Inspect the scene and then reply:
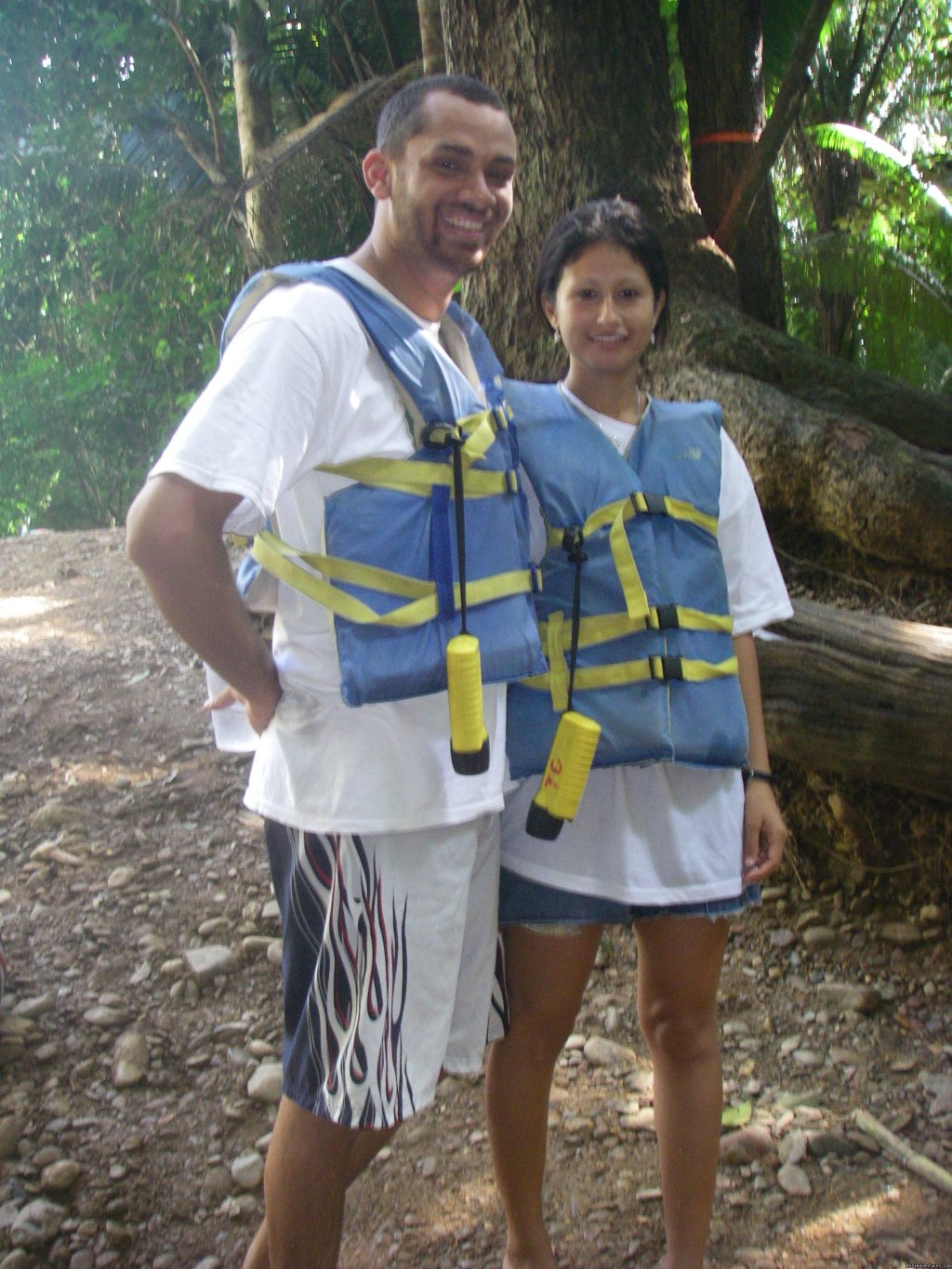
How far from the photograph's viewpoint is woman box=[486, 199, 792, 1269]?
1.90 metres

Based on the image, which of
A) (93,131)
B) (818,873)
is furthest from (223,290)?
(818,873)

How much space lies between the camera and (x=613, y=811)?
193 centimetres

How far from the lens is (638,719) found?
6.13 ft

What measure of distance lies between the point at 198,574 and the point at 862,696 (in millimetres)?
2117

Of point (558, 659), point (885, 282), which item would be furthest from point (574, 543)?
point (885, 282)

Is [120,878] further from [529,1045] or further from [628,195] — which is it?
[628,195]

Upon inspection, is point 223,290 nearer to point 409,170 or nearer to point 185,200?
point 185,200

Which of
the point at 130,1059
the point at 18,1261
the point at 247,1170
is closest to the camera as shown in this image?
the point at 18,1261

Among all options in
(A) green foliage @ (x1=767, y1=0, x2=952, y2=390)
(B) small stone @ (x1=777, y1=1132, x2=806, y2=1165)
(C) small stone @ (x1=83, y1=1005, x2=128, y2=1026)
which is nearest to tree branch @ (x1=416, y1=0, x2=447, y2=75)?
(A) green foliage @ (x1=767, y1=0, x2=952, y2=390)

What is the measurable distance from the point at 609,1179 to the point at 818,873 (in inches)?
54.5

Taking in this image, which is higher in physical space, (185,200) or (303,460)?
(185,200)

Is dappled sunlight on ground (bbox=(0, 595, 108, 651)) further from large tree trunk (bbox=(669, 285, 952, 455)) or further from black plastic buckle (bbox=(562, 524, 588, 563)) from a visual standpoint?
black plastic buckle (bbox=(562, 524, 588, 563))

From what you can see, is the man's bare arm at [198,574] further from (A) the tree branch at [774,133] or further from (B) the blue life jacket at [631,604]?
(A) the tree branch at [774,133]

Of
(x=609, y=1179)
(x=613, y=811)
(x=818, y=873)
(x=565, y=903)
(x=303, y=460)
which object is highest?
(x=303, y=460)
